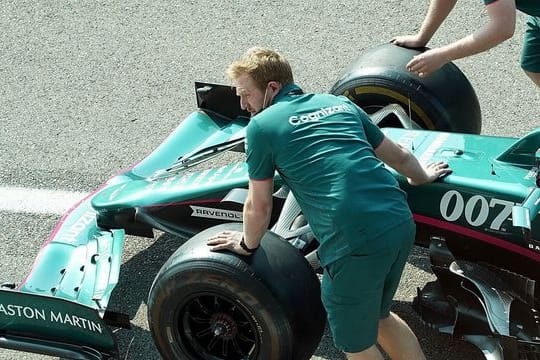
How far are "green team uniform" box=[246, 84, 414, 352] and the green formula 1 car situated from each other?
421mm

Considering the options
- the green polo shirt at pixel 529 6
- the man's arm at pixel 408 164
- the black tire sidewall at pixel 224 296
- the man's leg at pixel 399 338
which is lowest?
the man's leg at pixel 399 338

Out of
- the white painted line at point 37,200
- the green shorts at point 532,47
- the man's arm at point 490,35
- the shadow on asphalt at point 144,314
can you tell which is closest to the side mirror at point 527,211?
the man's arm at point 490,35

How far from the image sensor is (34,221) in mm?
5395

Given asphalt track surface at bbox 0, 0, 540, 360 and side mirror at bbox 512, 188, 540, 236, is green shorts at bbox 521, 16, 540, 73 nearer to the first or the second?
asphalt track surface at bbox 0, 0, 540, 360

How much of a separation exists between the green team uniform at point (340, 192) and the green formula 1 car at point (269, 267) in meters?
0.42

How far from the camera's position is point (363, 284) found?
3.30 metres

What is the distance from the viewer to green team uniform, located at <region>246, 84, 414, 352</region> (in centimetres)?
324

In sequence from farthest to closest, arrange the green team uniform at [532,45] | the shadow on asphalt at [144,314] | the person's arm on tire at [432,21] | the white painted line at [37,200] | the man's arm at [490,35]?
the white painted line at [37,200] < the person's arm on tire at [432,21] < the green team uniform at [532,45] < the shadow on asphalt at [144,314] < the man's arm at [490,35]

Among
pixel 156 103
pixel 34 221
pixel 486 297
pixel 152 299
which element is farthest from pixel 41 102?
pixel 486 297

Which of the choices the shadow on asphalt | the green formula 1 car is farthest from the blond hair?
the shadow on asphalt

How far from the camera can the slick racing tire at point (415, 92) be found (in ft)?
15.9

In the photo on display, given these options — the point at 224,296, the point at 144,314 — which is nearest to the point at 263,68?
the point at 224,296

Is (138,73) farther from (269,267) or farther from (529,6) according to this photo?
(269,267)

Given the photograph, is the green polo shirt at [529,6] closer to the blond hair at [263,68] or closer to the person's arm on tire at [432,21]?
the person's arm on tire at [432,21]
